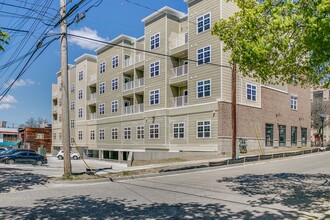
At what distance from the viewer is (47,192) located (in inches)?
474

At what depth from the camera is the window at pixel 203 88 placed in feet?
99.6

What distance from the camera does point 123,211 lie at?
841 centimetres

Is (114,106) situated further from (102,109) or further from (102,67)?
(102,67)

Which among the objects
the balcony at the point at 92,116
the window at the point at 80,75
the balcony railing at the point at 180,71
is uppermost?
the window at the point at 80,75

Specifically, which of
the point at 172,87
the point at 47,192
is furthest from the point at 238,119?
the point at 47,192

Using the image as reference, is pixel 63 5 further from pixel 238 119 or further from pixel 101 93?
pixel 101 93

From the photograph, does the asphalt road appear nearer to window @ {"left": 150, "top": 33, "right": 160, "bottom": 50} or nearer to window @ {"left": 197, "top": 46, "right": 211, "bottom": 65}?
window @ {"left": 197, "top": 46, "right": 211, "bottom": 65}

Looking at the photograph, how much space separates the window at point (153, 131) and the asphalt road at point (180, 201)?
2195cm

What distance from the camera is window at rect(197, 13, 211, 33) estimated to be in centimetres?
3073

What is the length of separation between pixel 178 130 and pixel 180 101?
3.26 meters

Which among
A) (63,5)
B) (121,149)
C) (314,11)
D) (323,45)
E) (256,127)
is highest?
(63,5)

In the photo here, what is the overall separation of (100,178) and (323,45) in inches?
460

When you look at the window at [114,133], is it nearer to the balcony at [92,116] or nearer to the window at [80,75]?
the balcony at [92,116]

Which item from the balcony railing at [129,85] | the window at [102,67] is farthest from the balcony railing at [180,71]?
the window at [102,67]
